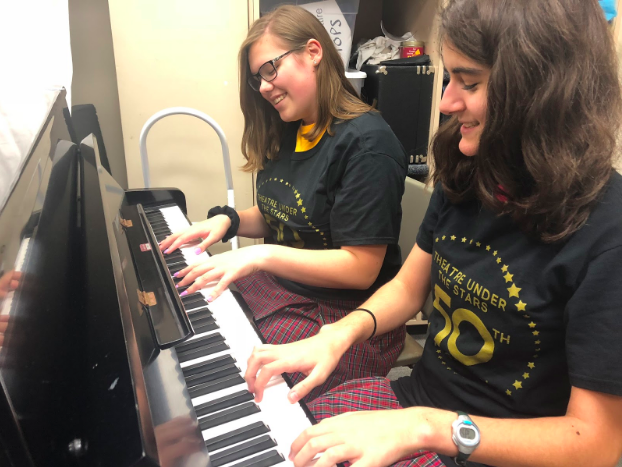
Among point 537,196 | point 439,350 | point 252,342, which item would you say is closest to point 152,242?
point 252,342

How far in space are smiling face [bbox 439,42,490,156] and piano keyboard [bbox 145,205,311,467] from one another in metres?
0.46

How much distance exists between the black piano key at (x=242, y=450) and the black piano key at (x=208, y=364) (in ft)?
0.48

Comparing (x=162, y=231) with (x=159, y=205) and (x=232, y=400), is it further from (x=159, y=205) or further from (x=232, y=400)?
(x=232, y=400)

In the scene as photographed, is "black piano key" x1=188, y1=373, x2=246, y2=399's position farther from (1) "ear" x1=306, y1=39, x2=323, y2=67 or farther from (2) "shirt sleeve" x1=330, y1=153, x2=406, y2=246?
(1) "ear" x1=306, y1=39, x2=323, y2=67

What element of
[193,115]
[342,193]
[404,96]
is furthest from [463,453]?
[404,96]

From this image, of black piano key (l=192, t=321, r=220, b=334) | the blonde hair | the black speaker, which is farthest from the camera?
the black speaker

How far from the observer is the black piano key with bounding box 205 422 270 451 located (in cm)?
52

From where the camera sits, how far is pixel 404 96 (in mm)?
1644

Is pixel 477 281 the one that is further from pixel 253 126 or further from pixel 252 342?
pixel 253 126

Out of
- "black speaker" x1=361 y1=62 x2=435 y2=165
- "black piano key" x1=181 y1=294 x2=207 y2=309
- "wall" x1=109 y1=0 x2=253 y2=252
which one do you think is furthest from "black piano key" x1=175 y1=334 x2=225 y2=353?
"black speaker" x1=361 y1=62 x2=435 y2=165

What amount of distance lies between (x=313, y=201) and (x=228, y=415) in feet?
1.98

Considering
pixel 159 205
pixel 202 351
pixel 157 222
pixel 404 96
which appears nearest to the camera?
pixel 202 351

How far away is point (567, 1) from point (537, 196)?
0.24 m

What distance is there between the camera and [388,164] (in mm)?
981
